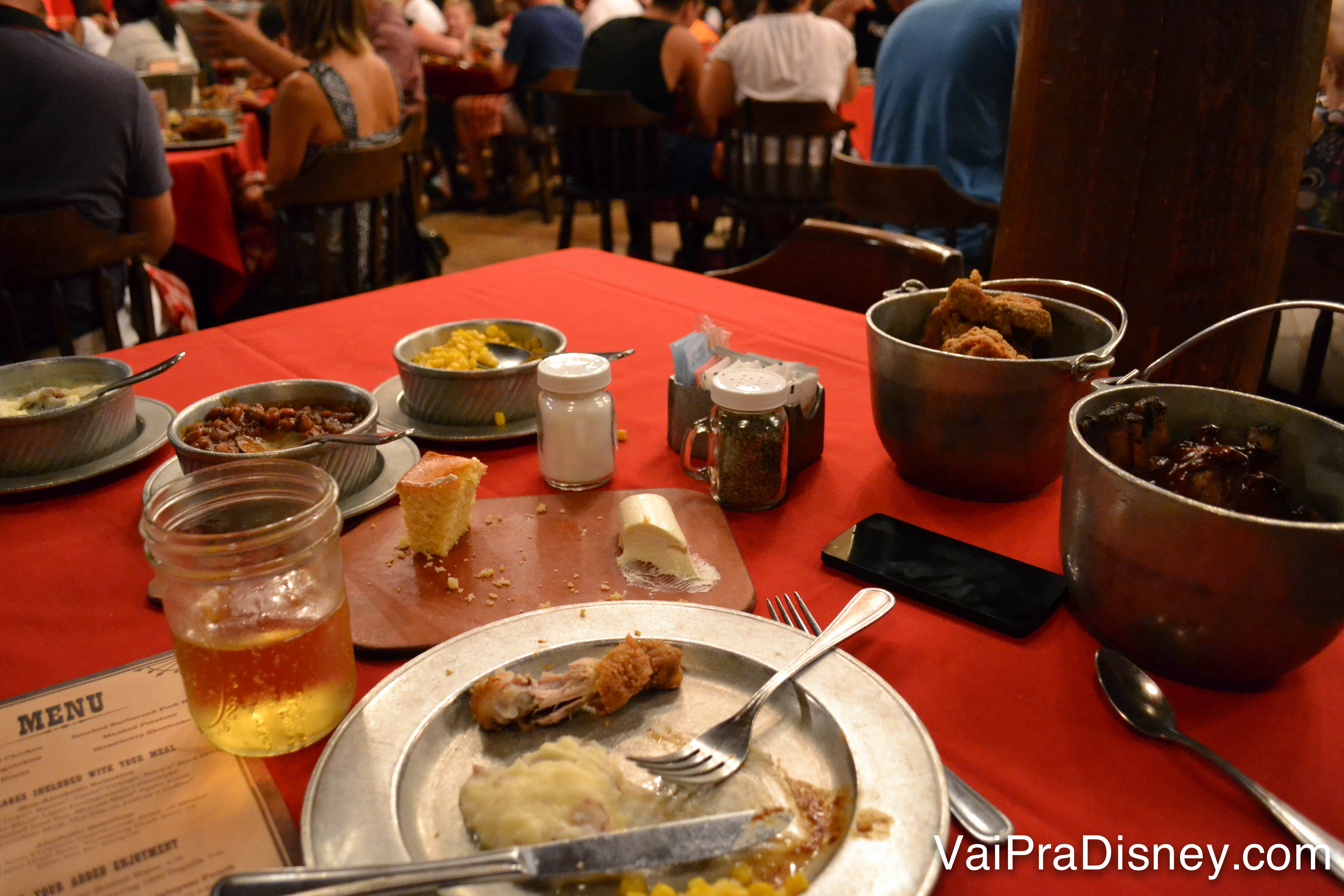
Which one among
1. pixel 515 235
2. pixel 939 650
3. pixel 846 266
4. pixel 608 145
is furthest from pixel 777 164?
pixel 939 650

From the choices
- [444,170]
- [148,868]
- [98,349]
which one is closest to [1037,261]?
[148,868]

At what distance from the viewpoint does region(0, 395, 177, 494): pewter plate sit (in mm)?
1053

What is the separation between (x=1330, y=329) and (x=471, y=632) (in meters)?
1.42

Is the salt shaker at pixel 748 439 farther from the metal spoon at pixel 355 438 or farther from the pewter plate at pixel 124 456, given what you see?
the pewter plate at pixel 124 456

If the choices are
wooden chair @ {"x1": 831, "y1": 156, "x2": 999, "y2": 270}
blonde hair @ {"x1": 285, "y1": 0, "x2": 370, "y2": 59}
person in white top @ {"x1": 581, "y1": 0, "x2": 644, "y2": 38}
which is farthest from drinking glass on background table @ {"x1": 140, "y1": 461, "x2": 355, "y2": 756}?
person in white top @ {"x1": 581, "y1": 0, "x2": 644, "y2": 38}

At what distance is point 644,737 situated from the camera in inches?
27.2

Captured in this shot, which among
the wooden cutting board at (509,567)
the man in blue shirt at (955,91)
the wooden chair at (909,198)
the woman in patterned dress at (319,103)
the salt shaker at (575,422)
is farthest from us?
the woman in patterned dress at (319,103)

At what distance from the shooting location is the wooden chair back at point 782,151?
3.88 metres

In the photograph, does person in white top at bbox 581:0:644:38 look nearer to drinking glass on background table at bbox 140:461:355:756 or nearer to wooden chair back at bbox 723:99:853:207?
wooden chair back at bbox 723:99:853:207

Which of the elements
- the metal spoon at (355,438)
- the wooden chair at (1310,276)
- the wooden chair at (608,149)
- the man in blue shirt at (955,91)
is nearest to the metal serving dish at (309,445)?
the metal spoon at (355,438)

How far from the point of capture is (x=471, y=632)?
767mm

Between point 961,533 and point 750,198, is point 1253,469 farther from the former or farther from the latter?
point 750,198

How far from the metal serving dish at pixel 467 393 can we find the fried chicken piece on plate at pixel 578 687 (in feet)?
1.76

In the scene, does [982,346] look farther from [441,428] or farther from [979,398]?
[441,428]
